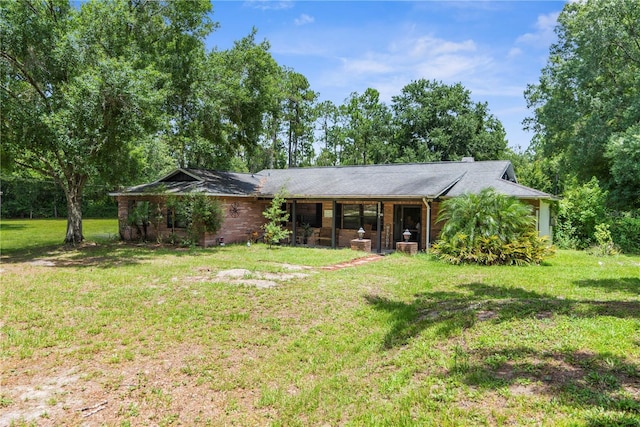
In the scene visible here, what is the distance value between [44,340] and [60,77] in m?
11.0

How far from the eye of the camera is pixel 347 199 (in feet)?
54.9

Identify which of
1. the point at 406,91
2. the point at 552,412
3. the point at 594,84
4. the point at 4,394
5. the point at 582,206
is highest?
the point at 406,91

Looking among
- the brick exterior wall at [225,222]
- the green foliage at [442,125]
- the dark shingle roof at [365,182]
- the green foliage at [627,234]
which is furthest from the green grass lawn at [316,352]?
the green foliage at [442,125]

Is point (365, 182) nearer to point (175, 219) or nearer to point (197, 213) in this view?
point (197, 213)

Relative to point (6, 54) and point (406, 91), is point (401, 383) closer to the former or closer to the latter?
point (6, 54)

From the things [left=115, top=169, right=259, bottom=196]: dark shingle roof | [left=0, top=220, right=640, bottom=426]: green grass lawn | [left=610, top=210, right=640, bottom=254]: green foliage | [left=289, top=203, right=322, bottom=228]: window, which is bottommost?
[left=0, top=220, right=640, bottom=426]: green grass lawn

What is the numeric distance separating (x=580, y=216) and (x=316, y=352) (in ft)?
54.7

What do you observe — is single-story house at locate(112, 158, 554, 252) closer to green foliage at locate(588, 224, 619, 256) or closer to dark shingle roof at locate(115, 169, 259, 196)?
dark shingle roof at locate(115, 169, 259, 196)

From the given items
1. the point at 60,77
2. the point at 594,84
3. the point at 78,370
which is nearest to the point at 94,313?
the point at 78,370

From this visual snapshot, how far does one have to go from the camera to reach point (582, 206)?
17219 millimetres

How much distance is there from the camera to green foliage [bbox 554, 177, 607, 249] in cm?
1688

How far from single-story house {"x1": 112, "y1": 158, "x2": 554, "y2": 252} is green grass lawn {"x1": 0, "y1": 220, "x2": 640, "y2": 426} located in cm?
665

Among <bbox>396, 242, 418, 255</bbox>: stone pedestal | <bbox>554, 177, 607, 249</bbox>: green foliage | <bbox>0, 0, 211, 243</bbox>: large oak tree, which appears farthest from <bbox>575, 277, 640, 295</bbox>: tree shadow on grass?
<bbox>0, 0, 211, 243</bbox>: large oak tree

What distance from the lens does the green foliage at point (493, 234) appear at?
11.7m
